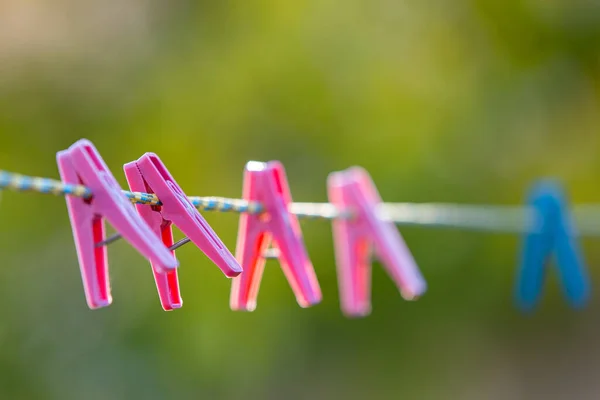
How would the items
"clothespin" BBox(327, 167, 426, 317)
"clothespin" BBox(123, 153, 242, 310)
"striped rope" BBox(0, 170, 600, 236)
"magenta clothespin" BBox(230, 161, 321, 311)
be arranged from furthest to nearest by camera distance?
"clothespin" BBox(327, 167, 426, 317) < "magenta clothespin" BBox(230, 161, 321, 311) < "clothespin" BBox(123, 153, 242, 310) < "striped rope" BBox(0, 170, 600, 236)

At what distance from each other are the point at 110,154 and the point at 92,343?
2.00ft

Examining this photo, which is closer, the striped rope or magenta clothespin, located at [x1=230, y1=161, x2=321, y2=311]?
the striped rope

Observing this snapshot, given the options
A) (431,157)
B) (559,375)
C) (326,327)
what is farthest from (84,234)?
(559,375)

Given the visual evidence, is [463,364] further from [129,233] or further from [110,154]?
[129,233]

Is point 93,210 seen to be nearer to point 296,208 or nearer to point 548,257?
point 296,208

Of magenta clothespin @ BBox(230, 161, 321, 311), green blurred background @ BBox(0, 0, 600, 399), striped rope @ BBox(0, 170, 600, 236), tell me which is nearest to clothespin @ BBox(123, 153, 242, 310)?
striped rope @ BBox(0, 170, 600, 236)

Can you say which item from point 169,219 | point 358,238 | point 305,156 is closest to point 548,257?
point 358,238

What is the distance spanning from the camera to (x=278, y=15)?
2754 mm

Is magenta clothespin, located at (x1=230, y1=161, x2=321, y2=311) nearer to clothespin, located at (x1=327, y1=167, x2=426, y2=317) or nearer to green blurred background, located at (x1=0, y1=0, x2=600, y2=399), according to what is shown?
clothespin, located at (x1=327, y1=167, x2=426, y2=317)

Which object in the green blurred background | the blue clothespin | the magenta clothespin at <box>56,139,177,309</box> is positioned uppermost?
the green blurred background

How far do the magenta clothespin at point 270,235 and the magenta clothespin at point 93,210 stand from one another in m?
0.24

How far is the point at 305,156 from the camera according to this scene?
8.80ft

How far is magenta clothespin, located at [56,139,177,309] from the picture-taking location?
2.30 ft

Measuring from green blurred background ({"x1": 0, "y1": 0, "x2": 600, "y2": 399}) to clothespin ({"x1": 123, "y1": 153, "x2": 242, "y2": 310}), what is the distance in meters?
1.66
